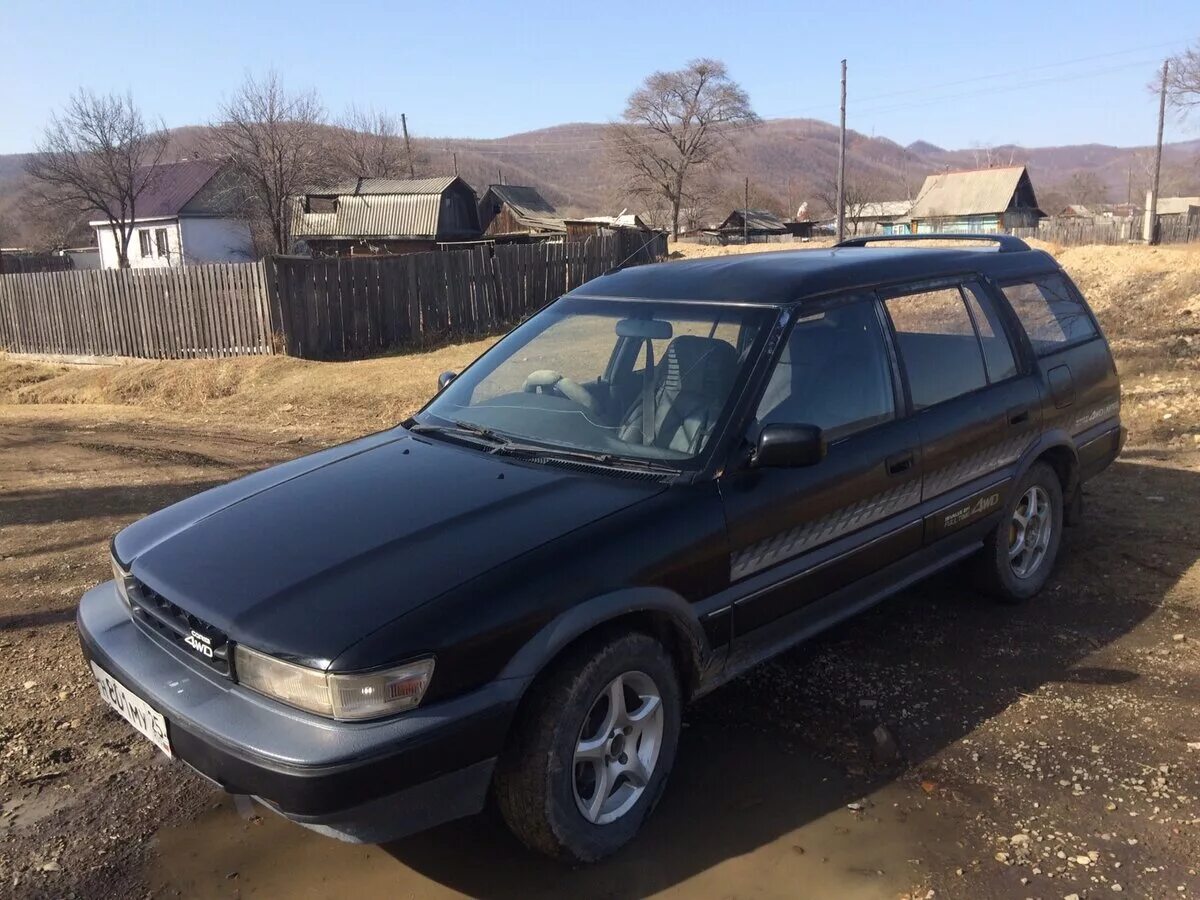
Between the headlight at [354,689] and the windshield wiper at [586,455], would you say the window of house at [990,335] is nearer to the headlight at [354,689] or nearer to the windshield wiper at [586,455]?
the windshield wiper at [586,455]

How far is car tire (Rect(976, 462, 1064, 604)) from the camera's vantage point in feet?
15.0

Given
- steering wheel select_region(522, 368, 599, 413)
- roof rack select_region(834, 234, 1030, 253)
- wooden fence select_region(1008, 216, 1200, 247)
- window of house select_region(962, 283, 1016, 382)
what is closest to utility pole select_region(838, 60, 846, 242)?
wooden fence select_region(1008, 216, 1200, 247)

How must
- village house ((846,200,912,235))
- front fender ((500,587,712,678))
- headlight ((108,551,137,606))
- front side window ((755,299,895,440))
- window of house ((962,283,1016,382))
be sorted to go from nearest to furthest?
front fender ((500,587,712,678)) < headlight ((108,551,137,606)) < front side window ((755,299,895,440)) < window of house ((962,283,1016,382)) < village house ((846,200,912,235))

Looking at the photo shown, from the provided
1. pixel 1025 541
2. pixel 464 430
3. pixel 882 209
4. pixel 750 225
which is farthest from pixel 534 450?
pixel 882 209

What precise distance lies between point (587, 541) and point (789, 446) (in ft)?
2.55

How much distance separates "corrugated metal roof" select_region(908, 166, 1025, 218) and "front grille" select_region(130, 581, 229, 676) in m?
71.0

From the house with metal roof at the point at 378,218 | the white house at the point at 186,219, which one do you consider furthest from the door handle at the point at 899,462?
the white house at the point at 186,219

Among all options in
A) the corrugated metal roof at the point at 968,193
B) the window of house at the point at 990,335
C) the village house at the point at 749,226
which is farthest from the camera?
the village house at the point at 749,226

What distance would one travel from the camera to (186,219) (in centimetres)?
4734

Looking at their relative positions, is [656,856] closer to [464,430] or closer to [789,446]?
[789,446]

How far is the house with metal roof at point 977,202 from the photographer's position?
217ft

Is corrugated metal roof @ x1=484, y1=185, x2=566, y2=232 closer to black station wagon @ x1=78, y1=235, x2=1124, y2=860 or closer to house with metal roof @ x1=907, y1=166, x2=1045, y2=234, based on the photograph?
house with metal roof @ x1=907, y1=166, x2=1045, y2=234

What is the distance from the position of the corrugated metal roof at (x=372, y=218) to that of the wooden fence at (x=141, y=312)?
22245 millimetres

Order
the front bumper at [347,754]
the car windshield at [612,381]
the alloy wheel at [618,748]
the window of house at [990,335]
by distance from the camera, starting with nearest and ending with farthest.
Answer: the front bumper at [347,754], the alloy wheel at [618,748], the car windshield at [612,381], the window of house at [990,335]
